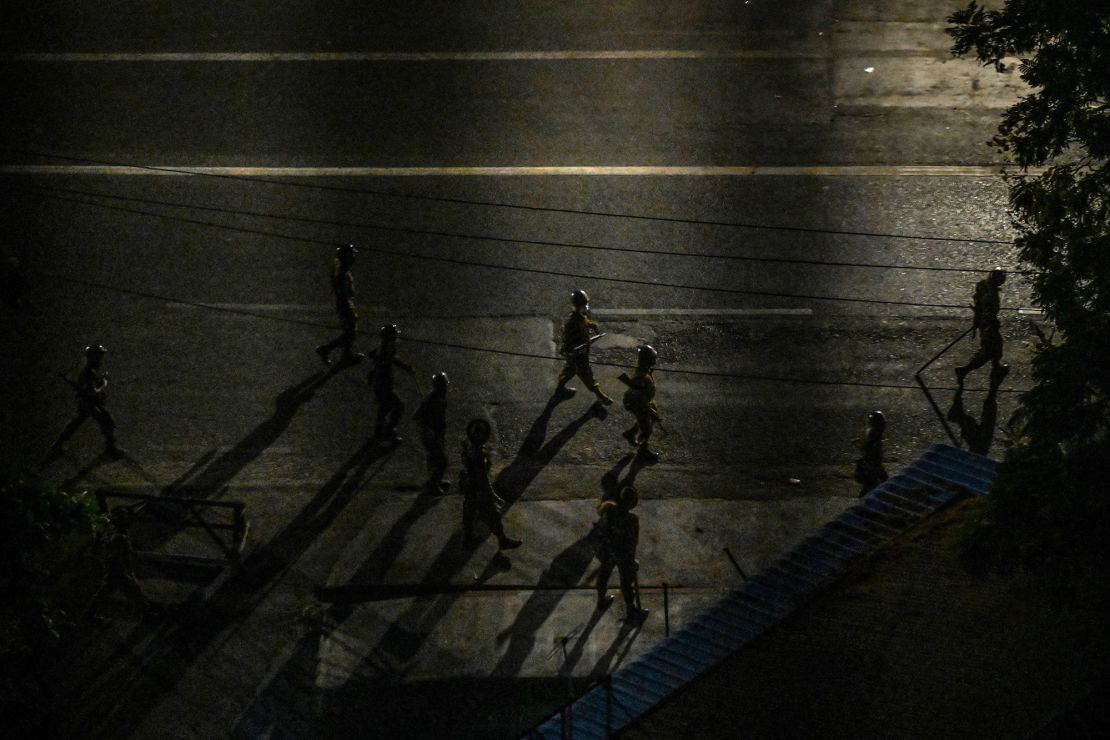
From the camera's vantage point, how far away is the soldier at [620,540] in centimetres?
1311

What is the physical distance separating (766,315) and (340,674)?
6.81 m

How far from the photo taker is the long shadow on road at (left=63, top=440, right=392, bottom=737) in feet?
42.6

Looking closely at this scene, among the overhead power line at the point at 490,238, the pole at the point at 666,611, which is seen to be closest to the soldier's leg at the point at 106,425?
the overhead power line at the point at 490,238

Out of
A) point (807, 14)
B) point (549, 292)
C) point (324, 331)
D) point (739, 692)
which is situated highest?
point (807, 14)

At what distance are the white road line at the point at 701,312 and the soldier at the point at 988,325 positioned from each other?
1989 millimetres

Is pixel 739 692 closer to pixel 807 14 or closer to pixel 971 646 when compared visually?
pixel 971 646

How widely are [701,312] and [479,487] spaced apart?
4391mm

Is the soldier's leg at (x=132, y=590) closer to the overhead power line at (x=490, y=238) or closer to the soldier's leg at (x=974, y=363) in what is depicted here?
the overhead power line at (x=490, y=238)

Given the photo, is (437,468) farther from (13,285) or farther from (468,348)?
(13,285)

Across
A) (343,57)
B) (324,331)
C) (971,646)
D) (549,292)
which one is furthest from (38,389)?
(971,646)

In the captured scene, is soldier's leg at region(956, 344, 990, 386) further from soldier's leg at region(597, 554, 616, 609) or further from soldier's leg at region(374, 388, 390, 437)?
soldier's leg at region(374, 388, 390, 437)

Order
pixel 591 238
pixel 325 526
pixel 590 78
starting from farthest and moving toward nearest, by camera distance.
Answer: pixel 590 78, pixel 591 238, pixel 325 526

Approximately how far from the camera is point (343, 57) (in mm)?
21484

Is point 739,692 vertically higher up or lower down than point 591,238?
lower down
